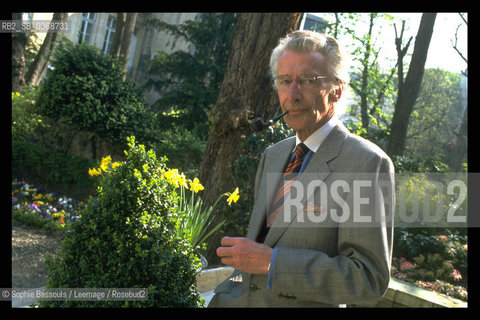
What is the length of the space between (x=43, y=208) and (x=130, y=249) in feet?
24.4

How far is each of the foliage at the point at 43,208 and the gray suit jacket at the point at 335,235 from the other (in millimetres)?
5912

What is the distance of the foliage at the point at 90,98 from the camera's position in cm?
1027

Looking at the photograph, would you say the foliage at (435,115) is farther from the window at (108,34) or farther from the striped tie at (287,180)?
the striped tie at (287,180)

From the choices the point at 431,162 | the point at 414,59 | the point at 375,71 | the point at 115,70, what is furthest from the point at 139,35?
the point at 431,162

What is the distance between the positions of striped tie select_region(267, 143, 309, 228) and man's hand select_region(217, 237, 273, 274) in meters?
0.29

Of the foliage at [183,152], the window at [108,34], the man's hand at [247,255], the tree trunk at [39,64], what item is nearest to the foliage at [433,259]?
the man's hand at [247,255]

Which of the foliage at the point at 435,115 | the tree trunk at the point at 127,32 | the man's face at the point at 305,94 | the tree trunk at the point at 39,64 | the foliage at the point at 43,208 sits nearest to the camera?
the man's face at the point at 305,94

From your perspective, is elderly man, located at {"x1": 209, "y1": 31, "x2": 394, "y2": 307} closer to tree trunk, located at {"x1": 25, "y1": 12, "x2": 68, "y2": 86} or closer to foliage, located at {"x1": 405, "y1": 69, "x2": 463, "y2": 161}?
tree trunk, located at {"x1": 25, "y1": 12, "x2": 68, "y2": 86}

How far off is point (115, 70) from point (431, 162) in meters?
7.61

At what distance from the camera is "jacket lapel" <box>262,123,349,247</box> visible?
6.49 feet

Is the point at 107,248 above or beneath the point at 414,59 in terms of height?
beneath

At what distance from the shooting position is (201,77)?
46.5 ft

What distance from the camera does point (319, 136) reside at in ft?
6.97
